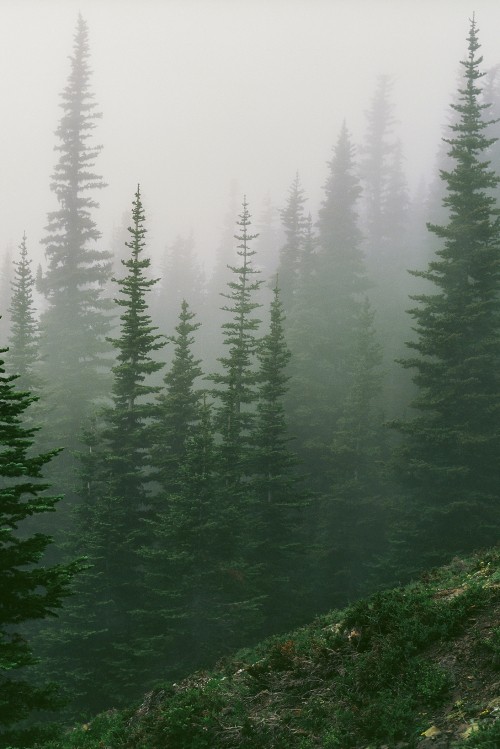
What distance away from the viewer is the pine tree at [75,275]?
122 feet

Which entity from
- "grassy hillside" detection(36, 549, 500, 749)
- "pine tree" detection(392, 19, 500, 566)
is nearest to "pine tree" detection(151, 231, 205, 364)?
"pine tree" detection(392, 19, 500, 566)

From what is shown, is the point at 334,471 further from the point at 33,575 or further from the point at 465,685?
the point at 33,575

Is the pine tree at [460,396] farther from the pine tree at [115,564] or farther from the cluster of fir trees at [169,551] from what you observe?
the pine tree at [115,564]

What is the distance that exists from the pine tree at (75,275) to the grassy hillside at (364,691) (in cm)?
2677

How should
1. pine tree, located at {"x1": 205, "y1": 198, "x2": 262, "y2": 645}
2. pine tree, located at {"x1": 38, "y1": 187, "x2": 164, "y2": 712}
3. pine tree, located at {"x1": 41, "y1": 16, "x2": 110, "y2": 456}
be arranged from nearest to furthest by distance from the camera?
pine tree, located at {"x1": 38, "y1": 187, "x2": 164, "y2": 712} → pine tree, located at {"x1": 205, "y1": 198, "x2": 262, "y2": 645} → pine tree, located at {"x1": 41, "y1": 16, "x2": 110, "y2": 456}

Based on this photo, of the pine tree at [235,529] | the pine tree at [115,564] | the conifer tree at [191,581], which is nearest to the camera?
the pine tree at [115,564]

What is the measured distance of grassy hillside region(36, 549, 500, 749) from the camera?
7.79 m

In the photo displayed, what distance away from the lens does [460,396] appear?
22.2m

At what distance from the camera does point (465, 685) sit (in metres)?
8.09

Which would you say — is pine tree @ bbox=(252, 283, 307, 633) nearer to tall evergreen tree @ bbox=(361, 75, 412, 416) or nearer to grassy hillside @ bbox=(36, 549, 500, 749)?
grassy hillside @ bbox=(36, 549, 500, 749)

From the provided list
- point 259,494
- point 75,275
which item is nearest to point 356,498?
point 259,494

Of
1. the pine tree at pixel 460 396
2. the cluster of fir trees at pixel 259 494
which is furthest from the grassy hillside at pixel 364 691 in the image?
the pine tree at pixel 460 396

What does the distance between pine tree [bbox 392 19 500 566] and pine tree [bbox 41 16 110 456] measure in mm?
22613

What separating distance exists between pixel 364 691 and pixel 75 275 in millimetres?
37142
